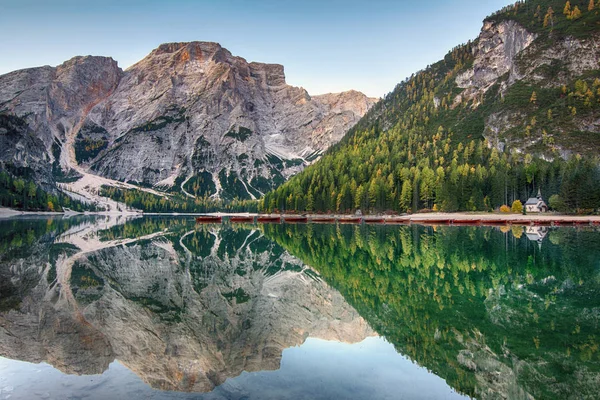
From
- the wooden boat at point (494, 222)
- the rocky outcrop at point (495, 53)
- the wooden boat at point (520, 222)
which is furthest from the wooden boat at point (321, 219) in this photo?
the rocky outcrop at point (495, 53)

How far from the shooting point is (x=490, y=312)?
18.0 m

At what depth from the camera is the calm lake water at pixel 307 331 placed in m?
11.7

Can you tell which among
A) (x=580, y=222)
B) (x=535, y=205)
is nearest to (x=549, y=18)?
(x=535, y=205)

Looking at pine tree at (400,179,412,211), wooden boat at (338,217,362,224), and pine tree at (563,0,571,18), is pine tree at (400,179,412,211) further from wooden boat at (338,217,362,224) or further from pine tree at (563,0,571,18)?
pine tree at (563,0,571,18)

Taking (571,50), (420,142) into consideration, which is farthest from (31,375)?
(571,50)

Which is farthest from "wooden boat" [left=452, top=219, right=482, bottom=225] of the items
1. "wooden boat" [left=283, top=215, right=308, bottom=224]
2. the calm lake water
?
the calm lake water

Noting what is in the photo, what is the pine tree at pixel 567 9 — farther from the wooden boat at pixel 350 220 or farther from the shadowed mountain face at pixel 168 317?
the shadowed mountain face at pixel 168 317

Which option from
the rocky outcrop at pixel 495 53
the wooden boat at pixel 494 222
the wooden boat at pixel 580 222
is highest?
the rocky outcrop at pixel 495 53

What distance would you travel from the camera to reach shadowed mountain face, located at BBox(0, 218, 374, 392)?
13.9 metres

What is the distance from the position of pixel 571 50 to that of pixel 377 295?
17362 cm

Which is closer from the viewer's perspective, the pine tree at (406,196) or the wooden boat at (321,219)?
the wooden boat at (321,219)

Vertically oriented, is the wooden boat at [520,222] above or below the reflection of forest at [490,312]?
below

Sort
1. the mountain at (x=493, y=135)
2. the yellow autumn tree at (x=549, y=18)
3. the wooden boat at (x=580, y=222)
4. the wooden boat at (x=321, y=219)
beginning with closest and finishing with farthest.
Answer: the wooden boat at (x=580, y=222)
the mountain at (x=493, y=135)
the wooden boat at (x=321, y=219)
the yellow autumn tree at (x=549, y=18)

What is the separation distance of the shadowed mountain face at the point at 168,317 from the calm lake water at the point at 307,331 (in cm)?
9
